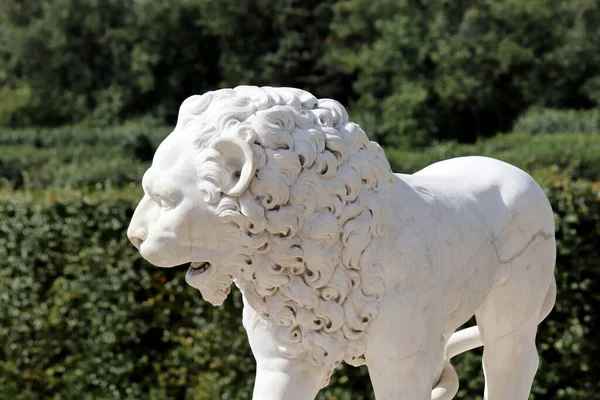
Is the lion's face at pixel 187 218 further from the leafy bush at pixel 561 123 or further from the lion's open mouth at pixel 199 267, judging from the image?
the leafy bush at pixel 561 123

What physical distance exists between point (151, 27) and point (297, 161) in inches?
752

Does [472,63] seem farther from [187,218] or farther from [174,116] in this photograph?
[187,218]

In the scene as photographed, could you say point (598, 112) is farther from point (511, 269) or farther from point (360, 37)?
point (511, 269)

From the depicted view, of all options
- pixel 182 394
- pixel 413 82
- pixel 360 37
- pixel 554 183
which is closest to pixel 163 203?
pixel 554 183

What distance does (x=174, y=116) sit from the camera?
20.7 m

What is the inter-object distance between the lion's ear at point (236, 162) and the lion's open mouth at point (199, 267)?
0.74 feet

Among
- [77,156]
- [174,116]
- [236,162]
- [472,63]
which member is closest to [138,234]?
[236,162]

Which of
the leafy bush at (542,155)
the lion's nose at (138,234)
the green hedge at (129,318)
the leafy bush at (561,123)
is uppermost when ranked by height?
the lion's nose at (138,234)

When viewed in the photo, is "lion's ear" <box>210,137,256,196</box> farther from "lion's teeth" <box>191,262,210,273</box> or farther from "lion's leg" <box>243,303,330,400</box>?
"lion's leg" <box>243,303,330,400</box>

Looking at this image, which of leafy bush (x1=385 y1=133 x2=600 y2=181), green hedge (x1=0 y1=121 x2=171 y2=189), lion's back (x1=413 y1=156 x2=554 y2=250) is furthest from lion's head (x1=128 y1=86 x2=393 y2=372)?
leafy bush (x1=385 y1=133 x2=600 y2=181)

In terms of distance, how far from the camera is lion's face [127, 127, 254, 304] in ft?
8.31

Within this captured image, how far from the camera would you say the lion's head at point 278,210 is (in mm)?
2516

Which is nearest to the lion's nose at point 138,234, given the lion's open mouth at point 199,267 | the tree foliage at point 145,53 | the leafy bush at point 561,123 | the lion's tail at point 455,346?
the lion's open mouth at point 199,267

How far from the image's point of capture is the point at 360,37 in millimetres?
20031
